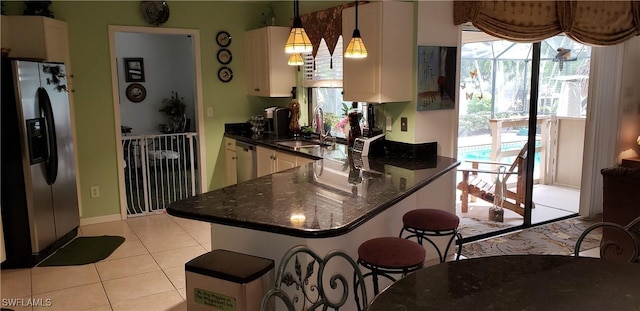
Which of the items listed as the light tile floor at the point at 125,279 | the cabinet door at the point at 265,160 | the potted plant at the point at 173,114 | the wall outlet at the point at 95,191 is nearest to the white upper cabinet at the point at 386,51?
the cabinet door at the point at 265,160

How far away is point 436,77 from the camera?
12.4 ft

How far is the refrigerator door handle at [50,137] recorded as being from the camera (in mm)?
3887

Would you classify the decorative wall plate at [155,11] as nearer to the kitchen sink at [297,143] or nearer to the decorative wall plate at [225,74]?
the decorative wall plate at [225,74]

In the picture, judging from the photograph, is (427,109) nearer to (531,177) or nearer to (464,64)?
(464,64)

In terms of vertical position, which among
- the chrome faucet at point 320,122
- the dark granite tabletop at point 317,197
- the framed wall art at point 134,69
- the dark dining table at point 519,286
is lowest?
the dark dining table at point 519,286

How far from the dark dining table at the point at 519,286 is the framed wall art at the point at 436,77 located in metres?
2.16

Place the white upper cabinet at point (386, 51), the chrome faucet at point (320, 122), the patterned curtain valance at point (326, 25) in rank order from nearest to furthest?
the white upper cabinet at point (386, 51)
the patterned curtain valance at point (326, 25)
the chrome faucet at point (320, 122)

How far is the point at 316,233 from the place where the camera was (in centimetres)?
193

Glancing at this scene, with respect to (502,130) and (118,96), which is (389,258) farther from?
(118,96)

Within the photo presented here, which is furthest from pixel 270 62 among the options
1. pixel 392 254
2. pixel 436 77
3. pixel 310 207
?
pixel 392 254

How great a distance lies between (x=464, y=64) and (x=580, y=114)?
88.8 inches

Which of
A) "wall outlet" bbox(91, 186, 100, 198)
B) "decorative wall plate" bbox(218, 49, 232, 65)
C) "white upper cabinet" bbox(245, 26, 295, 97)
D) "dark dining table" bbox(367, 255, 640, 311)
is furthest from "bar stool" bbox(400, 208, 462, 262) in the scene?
"wall outlet" bbox(91, 186, 100, 198)

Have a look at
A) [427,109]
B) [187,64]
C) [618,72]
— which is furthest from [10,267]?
[618,72]

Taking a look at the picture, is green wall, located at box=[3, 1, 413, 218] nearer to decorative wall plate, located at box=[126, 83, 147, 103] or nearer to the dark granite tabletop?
the dark granite tabletop
